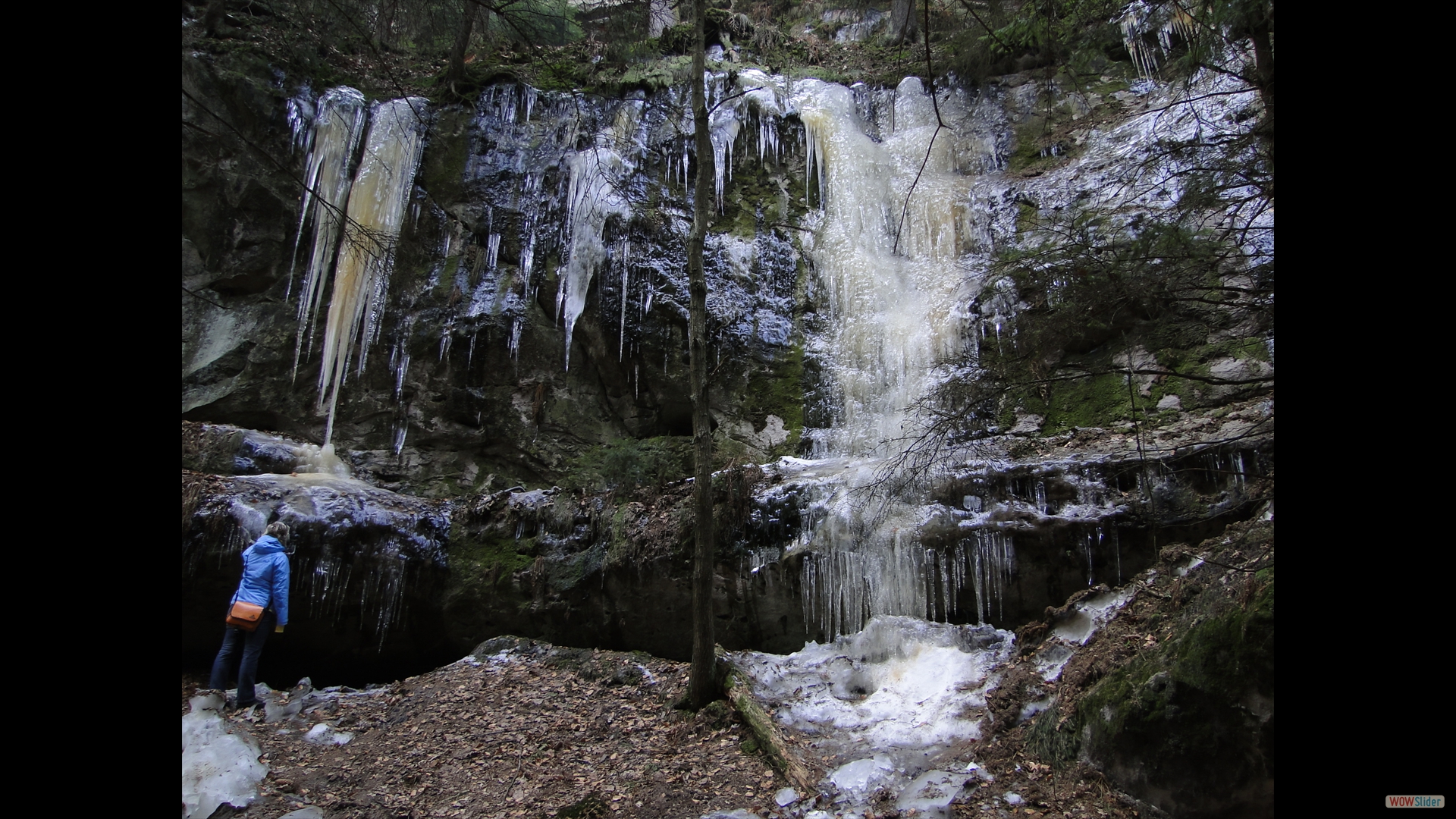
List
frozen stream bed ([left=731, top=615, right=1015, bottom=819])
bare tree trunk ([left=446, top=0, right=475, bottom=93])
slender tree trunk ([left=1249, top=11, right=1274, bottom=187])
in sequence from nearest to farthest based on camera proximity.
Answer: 1. slender tree trunk ([left=1249, top=11, right=1274, bottom=187])
2. frozen stream bed ([left=731, top=615, right=1015, bottom=819])
3. bare tree trunk ([left=446, top=0, right=475, bottom=93])

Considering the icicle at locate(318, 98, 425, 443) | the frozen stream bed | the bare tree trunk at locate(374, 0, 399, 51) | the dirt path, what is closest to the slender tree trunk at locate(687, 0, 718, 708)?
the dirt path

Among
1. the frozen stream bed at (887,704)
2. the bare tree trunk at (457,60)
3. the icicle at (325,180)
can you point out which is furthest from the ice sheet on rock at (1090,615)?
the icicle at (325,180)

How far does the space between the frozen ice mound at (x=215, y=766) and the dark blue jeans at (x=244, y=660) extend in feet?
0.80

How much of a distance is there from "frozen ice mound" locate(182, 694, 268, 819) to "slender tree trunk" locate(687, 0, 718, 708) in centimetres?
289

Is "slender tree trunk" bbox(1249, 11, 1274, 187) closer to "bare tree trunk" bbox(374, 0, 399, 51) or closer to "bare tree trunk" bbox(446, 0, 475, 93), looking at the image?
"bare tree trunk" bbox(374, 0, 399, 51)

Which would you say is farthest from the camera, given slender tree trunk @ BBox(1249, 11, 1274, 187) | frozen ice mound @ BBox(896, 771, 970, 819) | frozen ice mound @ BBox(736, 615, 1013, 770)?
frozen ice mound @ BBox(736, 615, 1013, 770)

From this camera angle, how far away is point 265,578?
18.7 feet

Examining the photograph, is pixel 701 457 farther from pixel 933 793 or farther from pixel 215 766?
pixel 215 766

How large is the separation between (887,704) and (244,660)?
16.9 ft

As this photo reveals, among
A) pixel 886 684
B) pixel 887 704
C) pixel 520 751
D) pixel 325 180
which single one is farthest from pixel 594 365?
pixel 887 704

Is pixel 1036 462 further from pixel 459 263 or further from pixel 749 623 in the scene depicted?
pixel 459 263

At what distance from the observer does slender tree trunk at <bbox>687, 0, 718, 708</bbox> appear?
527 centimetres
